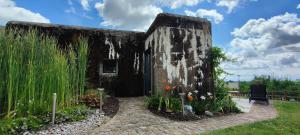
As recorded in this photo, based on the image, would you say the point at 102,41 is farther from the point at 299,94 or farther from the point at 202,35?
the point at 299,94

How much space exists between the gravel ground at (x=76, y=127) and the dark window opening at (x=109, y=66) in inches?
136

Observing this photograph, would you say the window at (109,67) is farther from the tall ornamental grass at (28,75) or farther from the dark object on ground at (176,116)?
the dark object on ground at (176,116)

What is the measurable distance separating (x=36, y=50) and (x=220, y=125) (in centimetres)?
383

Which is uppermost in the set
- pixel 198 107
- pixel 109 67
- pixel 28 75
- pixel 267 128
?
pixel 109 67

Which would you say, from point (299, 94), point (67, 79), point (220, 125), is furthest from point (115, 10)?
point (299, 94)

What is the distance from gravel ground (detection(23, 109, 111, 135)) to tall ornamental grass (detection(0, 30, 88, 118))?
1.95 ft

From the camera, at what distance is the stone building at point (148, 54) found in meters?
5.98

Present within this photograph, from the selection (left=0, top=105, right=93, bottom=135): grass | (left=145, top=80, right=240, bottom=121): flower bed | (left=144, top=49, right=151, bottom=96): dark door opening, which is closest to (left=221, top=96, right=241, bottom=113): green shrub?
(left=145, top=80, right=240, bottom=121): flower bed

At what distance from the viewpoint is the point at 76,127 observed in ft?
12.0

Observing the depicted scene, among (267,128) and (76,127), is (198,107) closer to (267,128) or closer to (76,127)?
(267,128)

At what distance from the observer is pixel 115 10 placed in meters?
6.14

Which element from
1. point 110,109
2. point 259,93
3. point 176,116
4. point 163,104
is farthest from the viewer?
point 259,93

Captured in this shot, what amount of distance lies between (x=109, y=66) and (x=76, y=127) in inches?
163

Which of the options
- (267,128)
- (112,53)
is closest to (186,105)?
(267,128)
